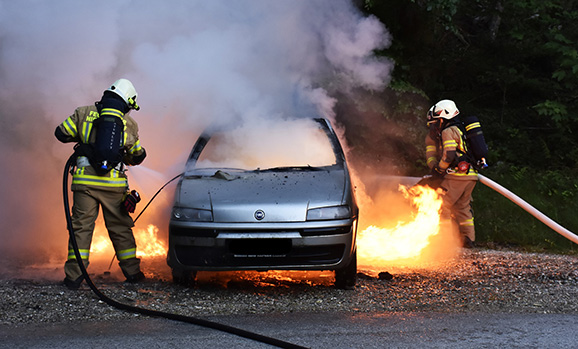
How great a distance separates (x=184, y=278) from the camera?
5805mm

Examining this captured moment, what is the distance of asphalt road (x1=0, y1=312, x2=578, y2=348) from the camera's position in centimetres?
414

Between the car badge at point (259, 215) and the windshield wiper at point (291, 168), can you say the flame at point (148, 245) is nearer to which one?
the windshield wiper at point (291, 168)

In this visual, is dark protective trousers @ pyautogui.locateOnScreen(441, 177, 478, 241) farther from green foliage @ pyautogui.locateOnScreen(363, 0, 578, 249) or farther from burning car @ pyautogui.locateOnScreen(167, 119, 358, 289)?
burning car @ pyautogui.locateOnScreen(167, 119, 358, 289)

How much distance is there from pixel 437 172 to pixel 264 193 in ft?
11.9

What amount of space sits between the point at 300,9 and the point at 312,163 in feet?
10.6

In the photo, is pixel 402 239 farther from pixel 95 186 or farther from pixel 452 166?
pixel 95 186

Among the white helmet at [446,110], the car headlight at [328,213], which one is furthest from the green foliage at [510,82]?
the car headlight at [328,213]

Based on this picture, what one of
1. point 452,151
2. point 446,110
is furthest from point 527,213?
point 446,110

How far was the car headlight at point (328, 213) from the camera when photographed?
5398 mm

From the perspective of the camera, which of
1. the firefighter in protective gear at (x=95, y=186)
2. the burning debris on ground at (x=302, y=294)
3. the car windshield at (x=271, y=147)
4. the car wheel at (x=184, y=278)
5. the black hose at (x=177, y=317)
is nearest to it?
the black hose at (x=177, y=317)

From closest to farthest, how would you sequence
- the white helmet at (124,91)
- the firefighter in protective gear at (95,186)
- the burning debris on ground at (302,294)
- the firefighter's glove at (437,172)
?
1. the burning debris on ground at (302,294)
2. the firefighter in protective gear at (95,186)
3. the white helmet at (124,91)
4. the firefighter's glove at (437,172)

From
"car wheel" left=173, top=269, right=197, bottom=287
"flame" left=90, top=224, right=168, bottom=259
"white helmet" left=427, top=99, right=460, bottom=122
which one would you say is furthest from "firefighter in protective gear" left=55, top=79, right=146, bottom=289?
"white helmet" left=427, top=99, right=460, bottom=122

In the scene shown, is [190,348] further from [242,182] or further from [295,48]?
[295,48]

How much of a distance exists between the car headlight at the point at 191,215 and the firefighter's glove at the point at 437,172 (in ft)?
13.1
